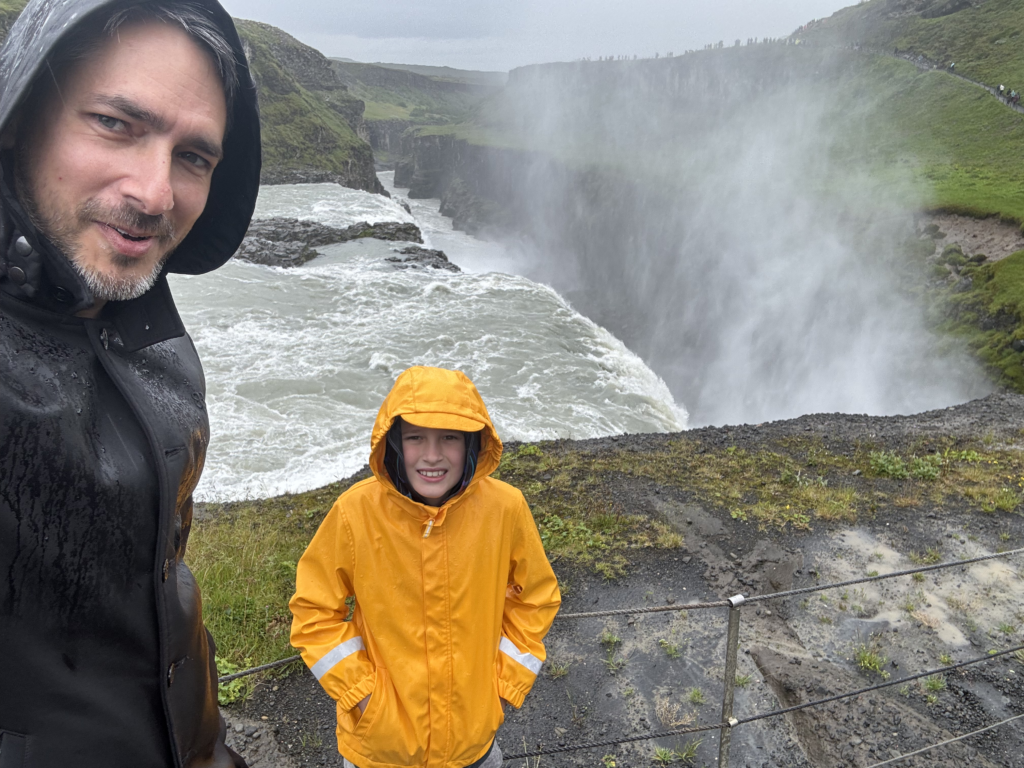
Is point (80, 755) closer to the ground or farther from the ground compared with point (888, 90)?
closer to the ground

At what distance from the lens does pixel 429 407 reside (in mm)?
2285

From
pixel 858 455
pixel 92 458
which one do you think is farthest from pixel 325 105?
pixel 92 458

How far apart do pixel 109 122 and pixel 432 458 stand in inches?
59.4

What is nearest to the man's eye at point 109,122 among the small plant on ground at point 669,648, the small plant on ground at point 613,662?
the small plant on ground at point 613,662

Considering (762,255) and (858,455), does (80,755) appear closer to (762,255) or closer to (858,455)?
(858,455)

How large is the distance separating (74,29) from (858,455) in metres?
12.5

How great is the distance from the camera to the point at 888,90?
48.8 metres

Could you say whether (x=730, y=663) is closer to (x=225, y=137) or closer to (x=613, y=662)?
(x=613, y=662)

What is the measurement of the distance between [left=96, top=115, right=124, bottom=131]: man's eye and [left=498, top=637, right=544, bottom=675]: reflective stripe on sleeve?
227 cm

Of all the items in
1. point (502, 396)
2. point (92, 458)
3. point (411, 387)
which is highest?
point (92, 458)

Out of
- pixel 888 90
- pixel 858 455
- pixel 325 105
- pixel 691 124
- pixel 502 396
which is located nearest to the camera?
pixel 858 455

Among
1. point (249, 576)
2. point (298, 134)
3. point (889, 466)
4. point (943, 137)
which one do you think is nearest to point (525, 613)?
point (249, 576)

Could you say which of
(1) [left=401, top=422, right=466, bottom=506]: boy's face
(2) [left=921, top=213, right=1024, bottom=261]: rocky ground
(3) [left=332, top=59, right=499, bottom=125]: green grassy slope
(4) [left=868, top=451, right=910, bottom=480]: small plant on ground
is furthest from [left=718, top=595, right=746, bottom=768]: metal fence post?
(3) [left=332, top=59, right=499, bottom=125]: green grassy slope

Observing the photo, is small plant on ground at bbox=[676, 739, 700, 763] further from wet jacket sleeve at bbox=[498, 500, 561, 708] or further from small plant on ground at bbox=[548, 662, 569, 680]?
wet jacket sleeve at bbox=[498, 500, 561, 708]
